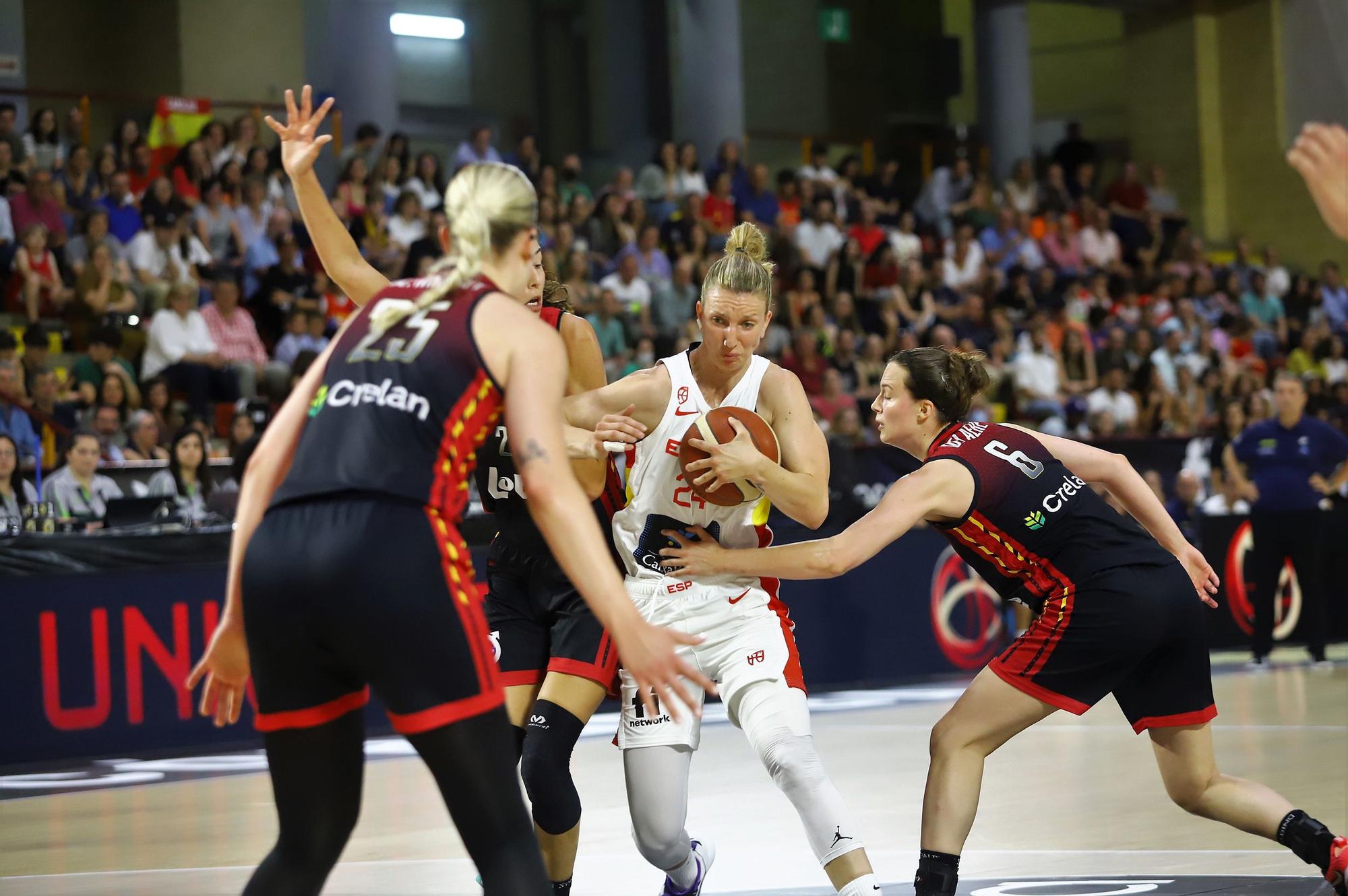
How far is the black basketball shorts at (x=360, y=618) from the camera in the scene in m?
3.14

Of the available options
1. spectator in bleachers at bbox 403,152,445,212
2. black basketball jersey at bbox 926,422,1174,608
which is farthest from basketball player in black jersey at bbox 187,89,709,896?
spectator in bleachers at bbox 403,152,445,212

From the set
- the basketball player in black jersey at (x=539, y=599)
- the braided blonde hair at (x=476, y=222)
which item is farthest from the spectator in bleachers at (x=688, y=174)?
the braided blonde hair at (x=476, y=222)

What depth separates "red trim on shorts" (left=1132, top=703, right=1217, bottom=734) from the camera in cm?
494

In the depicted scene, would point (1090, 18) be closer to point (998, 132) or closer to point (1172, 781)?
point (998, 132)

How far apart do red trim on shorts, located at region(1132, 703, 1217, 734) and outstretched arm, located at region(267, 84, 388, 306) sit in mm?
2605

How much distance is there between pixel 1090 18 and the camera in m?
29.2

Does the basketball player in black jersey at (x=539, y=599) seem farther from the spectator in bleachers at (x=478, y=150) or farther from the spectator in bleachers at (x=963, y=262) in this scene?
the spectator in bleachers at (x=963, y=262)

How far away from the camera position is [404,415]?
3248 mm

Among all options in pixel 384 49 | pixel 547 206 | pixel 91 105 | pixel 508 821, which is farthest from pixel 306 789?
pixel 91 105

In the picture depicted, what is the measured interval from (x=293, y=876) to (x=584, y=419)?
2.01 meters

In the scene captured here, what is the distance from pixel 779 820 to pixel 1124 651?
2.62 m

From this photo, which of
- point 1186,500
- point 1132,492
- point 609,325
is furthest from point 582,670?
point 1186,500

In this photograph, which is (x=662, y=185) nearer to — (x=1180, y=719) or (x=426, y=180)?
(x=426, y=180)

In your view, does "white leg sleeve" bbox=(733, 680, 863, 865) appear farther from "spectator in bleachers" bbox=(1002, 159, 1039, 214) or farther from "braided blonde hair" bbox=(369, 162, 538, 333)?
"spectator in bleachers" bbox=(1002, 159, 1039, 214)
